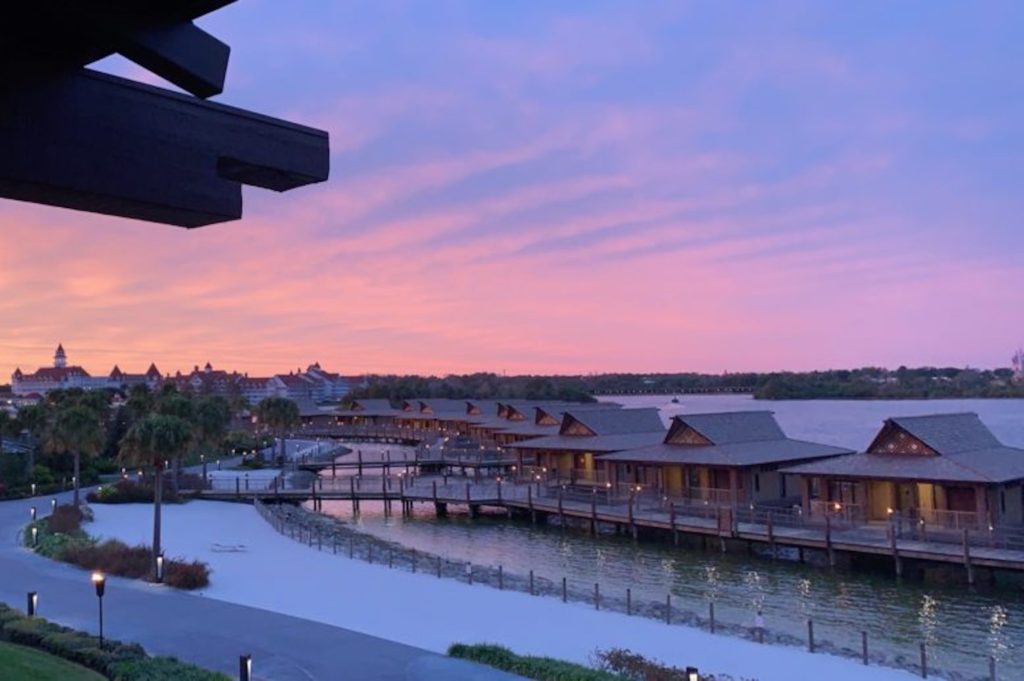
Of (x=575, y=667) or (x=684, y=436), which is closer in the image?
(x=575, y=667)

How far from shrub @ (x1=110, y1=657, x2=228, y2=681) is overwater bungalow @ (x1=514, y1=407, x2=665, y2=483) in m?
36.4

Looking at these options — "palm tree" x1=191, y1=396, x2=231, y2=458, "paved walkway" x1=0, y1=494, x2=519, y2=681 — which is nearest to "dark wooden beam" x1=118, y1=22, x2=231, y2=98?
"paved walkway" x1=0, y1=494, x2=519, y2=681

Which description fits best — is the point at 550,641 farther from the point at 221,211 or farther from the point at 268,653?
the point at 221,211

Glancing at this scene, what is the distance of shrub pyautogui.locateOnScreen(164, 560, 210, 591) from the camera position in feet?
88.7

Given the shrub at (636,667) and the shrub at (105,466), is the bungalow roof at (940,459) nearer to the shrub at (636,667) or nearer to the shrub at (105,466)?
the shrub at (636,667)

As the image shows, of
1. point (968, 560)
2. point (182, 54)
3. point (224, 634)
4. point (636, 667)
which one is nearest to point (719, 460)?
point (968, 560)

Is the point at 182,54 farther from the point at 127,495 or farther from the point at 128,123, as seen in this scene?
the point at 127,495

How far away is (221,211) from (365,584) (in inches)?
1044

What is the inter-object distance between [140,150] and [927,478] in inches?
1344

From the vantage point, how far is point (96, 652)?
1691 centimetres

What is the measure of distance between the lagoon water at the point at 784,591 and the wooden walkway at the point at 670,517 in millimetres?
964

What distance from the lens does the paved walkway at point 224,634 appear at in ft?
57.8

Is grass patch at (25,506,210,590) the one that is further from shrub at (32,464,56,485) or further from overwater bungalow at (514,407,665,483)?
overwater bungalow at (514,407,665,483)

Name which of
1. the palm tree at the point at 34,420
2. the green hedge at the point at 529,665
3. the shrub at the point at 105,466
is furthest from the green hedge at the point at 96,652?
the shrub at the point at 105,466
